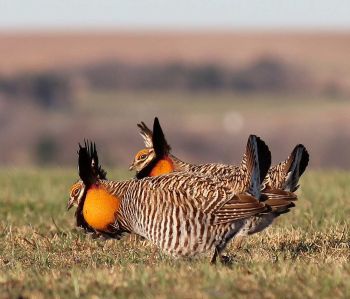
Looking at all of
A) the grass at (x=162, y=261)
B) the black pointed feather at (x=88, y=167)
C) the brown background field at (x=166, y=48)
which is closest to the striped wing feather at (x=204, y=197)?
the grass at (x=162, y=261)

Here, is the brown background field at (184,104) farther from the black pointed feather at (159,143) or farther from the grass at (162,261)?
the black pointed feather at (159,143)

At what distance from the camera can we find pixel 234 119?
54875 mm

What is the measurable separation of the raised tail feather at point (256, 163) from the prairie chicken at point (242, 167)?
0.08 feet

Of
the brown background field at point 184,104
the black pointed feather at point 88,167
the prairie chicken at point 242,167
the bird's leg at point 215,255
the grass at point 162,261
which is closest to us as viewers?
the grass at point 162,261

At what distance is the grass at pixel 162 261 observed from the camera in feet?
15.5

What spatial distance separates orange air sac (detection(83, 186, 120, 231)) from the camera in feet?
22.6

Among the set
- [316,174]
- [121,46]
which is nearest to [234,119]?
[121,46]

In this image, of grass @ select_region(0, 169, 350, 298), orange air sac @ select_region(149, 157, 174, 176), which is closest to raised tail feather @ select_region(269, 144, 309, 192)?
grass @ select_region(0, 169, 350, 298)

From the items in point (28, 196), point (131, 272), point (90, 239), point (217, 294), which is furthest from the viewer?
point (28, 196)

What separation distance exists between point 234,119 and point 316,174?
137ft

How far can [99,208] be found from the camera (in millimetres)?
6988

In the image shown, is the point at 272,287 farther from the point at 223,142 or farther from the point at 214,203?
the point at 223,142

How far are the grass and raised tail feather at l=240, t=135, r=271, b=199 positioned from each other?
0.47m

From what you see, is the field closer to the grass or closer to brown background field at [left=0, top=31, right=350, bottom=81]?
brown background field at [left=0, top=31, right=350, bottom=81]
